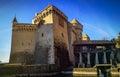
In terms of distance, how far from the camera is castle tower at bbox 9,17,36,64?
34719 mm

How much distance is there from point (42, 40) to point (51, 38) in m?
2.68

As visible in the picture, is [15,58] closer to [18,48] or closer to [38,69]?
[18,48]

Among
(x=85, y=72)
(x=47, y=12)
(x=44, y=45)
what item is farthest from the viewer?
(x=47, y=12)

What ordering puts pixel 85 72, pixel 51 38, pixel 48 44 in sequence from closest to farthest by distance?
pixel 85 72 < pixel 51 38 < pixel 48 44

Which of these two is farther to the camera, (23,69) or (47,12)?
(47,12)

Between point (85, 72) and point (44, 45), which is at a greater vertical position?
point (44, 45)

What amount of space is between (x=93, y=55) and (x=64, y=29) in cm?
928

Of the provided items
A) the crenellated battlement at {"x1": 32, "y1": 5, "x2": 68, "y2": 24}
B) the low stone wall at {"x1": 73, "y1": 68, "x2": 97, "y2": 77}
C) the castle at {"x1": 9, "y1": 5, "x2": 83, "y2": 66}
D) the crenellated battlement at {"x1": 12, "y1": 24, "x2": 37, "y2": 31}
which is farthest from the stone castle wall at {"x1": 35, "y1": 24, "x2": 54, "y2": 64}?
the low stone wall at {"x1": 73, "y1": 68, "x2": 97, "y2": 77}

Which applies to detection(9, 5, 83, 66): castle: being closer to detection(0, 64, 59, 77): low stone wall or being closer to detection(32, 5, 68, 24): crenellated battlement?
detection(32, 5, 68, 24): crenellated battlement

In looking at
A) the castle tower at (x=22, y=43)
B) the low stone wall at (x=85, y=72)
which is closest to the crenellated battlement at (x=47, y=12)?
the castle tower at (x=22, y=43)

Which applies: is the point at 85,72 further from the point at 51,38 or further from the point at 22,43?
the point at 22,43

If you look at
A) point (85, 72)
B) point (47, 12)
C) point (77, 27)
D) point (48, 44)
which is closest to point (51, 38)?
point (48, 44)

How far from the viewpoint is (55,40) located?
3309cm

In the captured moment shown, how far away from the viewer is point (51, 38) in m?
32.8
